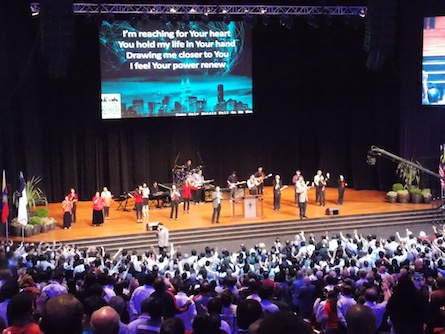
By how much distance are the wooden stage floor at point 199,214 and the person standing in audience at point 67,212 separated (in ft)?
0.63

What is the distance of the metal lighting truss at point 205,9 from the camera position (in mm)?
19266

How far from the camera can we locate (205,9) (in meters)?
20.0

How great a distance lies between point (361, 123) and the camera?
24328 millimetres

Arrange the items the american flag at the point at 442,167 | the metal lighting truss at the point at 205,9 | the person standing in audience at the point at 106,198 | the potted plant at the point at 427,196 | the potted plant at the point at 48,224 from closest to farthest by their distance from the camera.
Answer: the potted plant at the point at 48,224, the metal lighting truss at the point at 205,9, the person standing in audience at the point at 106,198, the american flag at the point at 442,167, the potted plant at the point at 427,196

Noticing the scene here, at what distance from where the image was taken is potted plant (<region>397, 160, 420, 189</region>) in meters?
21.8

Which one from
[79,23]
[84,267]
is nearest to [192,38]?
[79,23]

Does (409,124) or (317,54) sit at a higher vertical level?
(317,54)

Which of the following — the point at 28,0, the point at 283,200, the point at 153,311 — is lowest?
the point at 283,200

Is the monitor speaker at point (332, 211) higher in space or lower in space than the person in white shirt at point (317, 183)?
lower

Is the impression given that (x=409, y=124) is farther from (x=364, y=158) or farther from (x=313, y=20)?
(x=313, y=20)

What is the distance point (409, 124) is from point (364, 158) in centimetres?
267

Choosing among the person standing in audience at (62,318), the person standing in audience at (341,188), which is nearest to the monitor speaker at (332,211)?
the person standing in audience at (341,188)

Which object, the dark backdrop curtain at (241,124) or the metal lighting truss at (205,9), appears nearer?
the metal lighting truss at (205,9)

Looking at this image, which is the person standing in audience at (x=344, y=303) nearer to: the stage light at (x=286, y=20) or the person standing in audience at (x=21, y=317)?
the person standing in audience at (x=21, y=317)
